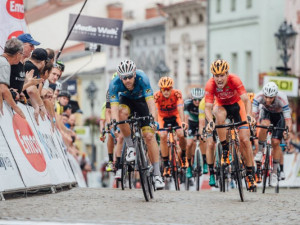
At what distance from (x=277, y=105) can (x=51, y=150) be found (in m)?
5.65

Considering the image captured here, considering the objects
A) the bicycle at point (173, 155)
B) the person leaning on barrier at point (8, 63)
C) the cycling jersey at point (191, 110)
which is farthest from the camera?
the cycling jersey at point (191, 110)

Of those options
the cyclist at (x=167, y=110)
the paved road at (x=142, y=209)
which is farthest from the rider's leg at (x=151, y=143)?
the cyclist at (x=167, y=110)

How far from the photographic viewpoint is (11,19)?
19859 mm

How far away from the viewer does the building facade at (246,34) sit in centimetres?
6994

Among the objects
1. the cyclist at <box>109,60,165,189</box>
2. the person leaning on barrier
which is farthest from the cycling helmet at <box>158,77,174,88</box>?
the person leaning on barrier

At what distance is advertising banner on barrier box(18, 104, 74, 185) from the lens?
1697 cm

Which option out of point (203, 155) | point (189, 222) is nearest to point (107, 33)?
point (203, 155)

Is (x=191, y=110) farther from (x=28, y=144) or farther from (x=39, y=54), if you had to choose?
(x=28, y=144)

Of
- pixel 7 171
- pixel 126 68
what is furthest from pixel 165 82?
pixel 7 171

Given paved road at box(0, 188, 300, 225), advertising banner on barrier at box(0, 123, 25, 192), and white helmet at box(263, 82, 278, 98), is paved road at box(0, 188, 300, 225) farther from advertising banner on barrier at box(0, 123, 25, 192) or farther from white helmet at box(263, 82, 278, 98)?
white helmet at box(263, 82, 278, 98)

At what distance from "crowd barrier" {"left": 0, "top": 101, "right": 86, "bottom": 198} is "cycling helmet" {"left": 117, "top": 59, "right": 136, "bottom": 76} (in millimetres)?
1658

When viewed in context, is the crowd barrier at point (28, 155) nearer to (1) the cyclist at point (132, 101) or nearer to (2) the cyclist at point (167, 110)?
(1) the cyclist at point (132, 101)

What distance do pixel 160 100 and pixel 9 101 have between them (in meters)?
7.84

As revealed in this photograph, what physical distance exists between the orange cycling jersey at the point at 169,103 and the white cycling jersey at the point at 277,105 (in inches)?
66.8
